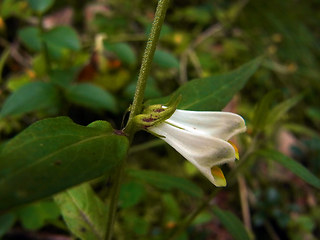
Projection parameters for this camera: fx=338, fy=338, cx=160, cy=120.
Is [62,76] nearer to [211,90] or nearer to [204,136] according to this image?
[211,90]

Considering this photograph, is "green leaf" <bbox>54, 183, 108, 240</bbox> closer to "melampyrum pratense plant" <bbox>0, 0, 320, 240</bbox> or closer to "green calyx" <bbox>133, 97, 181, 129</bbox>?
"melampyrum pratense plant" <bbox>0, 0, 320, 240</bbox>

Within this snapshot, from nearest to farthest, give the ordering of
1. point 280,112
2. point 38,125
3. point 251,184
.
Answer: point 38,125
point 280,112
point 251,184

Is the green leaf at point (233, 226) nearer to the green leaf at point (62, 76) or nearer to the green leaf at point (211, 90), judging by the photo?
the green leaf at point (211, 90)

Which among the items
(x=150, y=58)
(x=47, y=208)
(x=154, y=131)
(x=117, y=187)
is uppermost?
(x=150, y=58)

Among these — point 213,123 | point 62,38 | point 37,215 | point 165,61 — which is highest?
point 213,123

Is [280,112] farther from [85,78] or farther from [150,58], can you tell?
[85,78]

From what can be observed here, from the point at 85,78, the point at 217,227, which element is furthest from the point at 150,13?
the point at 217,227

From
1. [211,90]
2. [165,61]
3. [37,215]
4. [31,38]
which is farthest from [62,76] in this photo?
[211,90]
